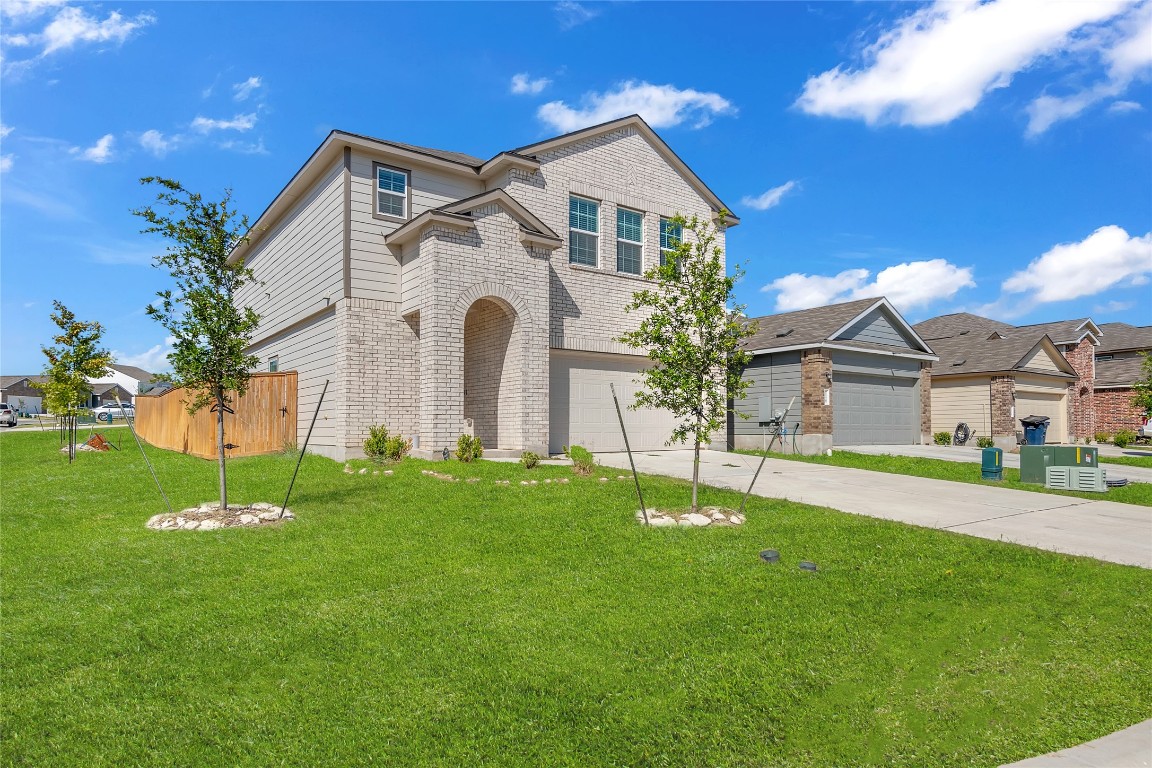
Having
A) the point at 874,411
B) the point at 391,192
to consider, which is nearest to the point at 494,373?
the point at 391,192

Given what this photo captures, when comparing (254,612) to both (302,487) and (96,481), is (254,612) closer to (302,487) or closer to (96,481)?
(302,487)

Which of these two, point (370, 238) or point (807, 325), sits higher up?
point (370, 238)

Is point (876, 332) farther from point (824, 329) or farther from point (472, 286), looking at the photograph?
point (472, 286)

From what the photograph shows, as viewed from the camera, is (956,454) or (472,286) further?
(956,454)

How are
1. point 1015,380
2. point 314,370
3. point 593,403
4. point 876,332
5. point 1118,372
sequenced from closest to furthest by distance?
1. point 314,370
2. point 593,403
3. point 876,332
4. point 1015,380
5. point 1118,372

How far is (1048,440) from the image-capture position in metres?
27.2

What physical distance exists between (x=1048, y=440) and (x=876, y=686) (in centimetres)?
2890

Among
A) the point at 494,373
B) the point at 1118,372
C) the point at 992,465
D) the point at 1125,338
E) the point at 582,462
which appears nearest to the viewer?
the point at 582,462

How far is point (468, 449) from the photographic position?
13398 mm

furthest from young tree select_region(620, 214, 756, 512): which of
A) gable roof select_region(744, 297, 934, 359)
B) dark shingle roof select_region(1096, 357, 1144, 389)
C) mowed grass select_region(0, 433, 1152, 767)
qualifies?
dark shingle roof select_region(1096, 357, 1144, 389)

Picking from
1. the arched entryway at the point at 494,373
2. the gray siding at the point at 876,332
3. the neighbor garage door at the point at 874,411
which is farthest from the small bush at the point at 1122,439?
the arched entryway at the point at 494,373

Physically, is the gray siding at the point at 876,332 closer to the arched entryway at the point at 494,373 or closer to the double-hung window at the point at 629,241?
the double-hung window at the point at 629,241

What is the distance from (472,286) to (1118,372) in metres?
34.3

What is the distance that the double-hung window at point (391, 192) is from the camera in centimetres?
1514
